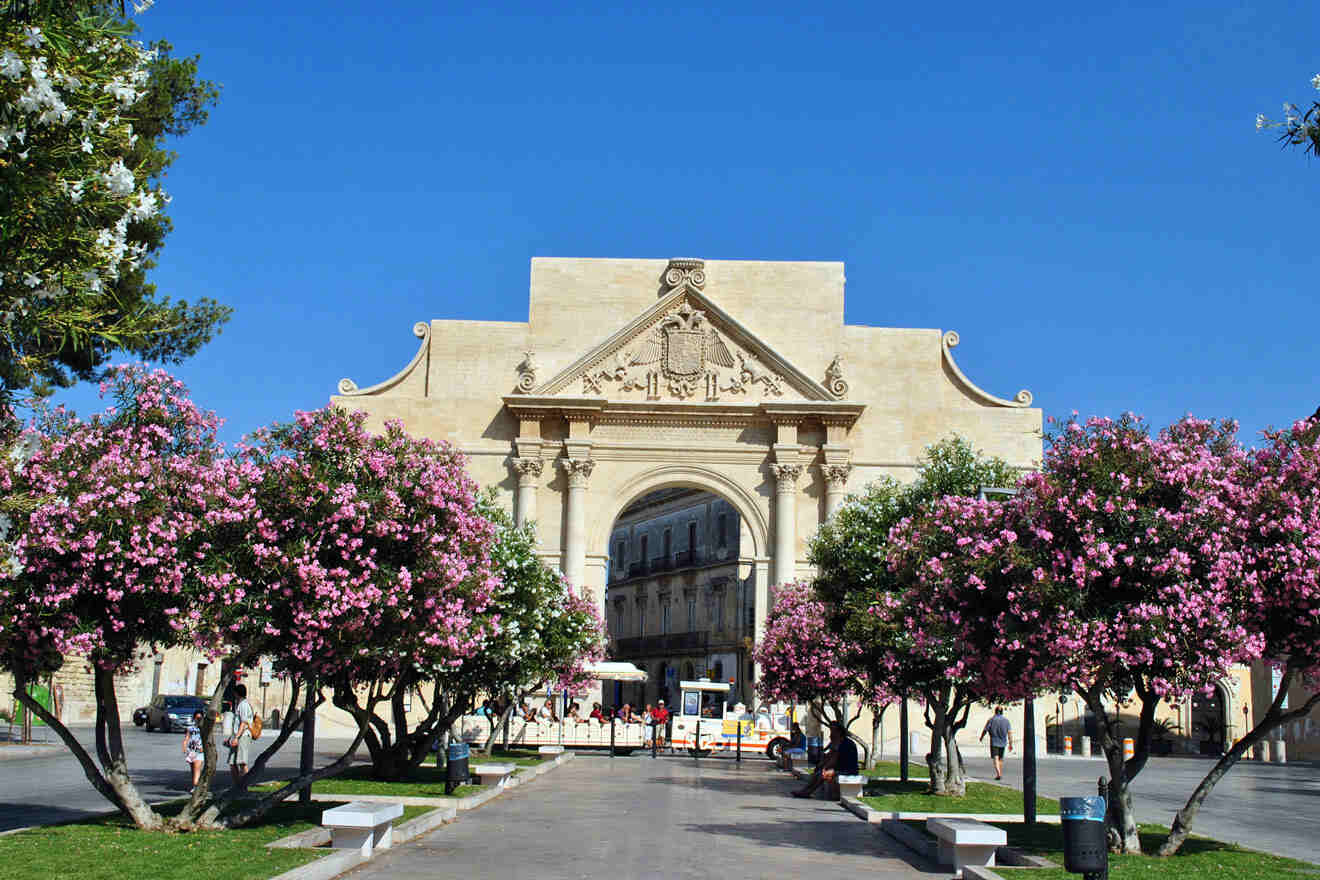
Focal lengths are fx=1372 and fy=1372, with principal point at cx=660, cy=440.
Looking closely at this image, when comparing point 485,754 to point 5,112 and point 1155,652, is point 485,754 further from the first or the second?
point 5,112

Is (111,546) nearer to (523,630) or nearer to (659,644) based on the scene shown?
(523,630)

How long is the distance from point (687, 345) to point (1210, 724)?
1170 inches

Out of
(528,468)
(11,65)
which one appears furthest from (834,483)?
(11,65)

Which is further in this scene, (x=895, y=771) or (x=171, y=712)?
(x=171, y=712)

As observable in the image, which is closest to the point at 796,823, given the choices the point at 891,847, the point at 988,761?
the point at 891,847

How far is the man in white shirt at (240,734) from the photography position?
1944 centimetres

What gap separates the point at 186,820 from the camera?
45.8 ft

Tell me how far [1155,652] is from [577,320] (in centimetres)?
3332

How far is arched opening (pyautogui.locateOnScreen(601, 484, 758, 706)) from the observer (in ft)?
210

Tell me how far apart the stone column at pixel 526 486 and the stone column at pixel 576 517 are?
2.93 feet

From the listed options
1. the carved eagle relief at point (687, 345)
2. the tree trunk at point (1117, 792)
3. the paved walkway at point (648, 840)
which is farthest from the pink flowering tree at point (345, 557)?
the carved eagle relief at point (687, 345)

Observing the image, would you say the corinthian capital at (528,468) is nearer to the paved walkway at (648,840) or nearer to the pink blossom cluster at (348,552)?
the paved walkway at (648,840)

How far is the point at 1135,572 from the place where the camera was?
44.5ft

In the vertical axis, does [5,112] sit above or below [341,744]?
above
